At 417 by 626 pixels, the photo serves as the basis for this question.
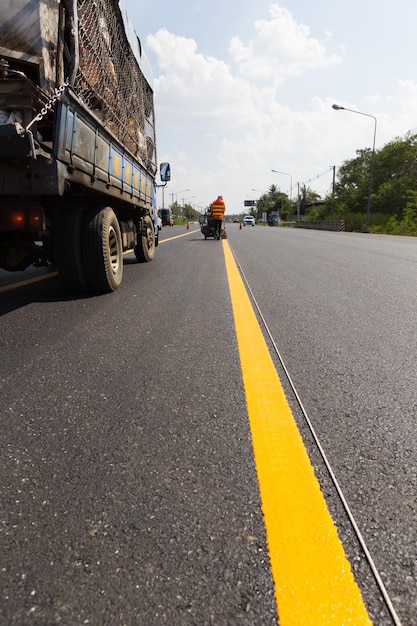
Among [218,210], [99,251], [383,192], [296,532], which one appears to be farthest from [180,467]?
[383,192]

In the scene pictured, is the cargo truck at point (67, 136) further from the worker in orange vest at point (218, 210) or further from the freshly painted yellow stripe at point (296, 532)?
the worker in orange vest at point (218, 210)

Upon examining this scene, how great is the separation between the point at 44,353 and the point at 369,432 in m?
1.97

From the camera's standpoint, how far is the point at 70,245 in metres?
4.14

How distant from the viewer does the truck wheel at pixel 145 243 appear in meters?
7.48

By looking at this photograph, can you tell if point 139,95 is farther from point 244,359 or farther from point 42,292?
point 244,359

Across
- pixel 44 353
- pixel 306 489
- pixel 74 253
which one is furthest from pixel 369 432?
pixel 74 253

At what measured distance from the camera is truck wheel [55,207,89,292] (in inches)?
163

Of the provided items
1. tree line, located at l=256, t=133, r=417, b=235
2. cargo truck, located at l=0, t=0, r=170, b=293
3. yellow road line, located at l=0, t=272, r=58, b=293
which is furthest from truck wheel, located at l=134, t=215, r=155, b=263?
tree line, located at l=256, t=133, r=417, b=235

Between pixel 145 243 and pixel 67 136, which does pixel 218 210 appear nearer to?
pixel 145 243

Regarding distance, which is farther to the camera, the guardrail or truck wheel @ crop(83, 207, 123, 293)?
the guardrail

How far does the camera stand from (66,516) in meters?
1.18

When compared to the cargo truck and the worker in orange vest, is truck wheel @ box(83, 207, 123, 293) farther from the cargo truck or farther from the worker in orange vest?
the worker in orange vest

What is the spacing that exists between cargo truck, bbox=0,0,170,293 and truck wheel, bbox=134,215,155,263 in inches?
48.1

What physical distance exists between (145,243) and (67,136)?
14.1ft
